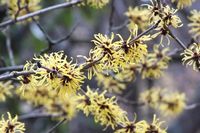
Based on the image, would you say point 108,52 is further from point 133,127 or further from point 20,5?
point 20,5

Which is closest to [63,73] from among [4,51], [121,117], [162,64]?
[121,117]

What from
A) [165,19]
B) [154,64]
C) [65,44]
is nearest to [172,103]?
[154,64]

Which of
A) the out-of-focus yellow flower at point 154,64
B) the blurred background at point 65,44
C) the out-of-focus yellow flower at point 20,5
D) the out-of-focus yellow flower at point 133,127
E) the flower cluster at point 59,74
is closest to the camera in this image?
the flower cluster at point 59,74

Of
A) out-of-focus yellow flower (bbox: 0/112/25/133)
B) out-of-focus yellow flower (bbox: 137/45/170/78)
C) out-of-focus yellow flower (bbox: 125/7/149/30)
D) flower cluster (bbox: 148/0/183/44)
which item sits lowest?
out-of-focus yellow flower (bbox: 0/112/25/133)

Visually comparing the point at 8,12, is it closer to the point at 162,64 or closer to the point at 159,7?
the point at 162,64

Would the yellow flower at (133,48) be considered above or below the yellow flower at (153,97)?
below

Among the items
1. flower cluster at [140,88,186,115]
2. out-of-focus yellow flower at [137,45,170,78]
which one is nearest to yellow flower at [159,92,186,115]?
flower cluster at [140,88,186,115]

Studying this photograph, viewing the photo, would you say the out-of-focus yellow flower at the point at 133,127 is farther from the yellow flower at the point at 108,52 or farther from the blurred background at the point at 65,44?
the blurred background at the point at 65,44

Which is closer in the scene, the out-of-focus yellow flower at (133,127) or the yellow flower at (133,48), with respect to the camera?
the yellow flower at (133,48)

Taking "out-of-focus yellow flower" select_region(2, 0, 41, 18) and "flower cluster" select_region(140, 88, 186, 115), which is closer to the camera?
"out-of-focus yellow flower" select_region(2, 0, 41, 18)

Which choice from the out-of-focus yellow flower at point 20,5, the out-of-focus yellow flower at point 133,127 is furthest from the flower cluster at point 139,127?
the out-of-focus yellow flower at point 20,5

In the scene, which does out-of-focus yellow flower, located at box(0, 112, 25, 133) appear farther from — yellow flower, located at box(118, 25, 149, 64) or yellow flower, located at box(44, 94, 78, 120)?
yellow flower, located at box(44, 94, 78, 120)

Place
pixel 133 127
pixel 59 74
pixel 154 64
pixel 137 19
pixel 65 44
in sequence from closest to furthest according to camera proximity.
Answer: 1. pixel 59 74
2. pixel 133 127
3. pixel 154 64
4. pixel 137 19
5. pixel 65 44
